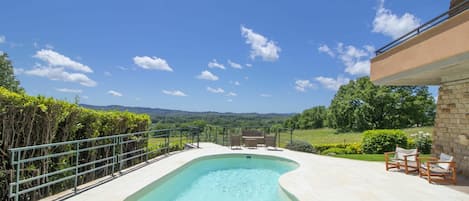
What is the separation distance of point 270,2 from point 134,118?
11955mm

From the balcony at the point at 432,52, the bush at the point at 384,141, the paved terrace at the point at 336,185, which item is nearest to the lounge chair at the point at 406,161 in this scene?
the paved terrace at the point at 336,185

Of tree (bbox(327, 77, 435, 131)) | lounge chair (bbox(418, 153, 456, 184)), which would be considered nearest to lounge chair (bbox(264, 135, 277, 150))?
lounge chair (bbox(418, 153, 456, 184))

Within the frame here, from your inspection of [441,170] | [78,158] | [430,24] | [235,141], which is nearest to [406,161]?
[441,170]

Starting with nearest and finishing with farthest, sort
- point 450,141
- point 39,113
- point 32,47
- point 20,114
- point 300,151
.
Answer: point 20,114, point 39,113, point 450,141, point 300,151, point 32,47

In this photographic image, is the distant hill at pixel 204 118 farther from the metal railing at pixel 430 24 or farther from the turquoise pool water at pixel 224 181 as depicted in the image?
the metal railing at pixel 430 24

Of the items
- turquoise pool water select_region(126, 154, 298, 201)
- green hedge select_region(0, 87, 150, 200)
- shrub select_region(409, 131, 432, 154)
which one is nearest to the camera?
→ green hedge select_region(0, 87, 150, 200)

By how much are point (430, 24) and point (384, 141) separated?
8241 mm

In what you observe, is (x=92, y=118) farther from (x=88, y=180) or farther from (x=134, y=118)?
(x=134, y=118)

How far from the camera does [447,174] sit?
740 cm

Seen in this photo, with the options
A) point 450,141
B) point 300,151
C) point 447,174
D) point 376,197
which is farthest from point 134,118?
point 450,141

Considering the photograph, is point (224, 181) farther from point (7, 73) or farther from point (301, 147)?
point (7, 73)

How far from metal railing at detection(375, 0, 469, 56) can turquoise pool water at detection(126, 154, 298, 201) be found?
4739mm

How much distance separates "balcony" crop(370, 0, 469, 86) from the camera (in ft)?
18.8

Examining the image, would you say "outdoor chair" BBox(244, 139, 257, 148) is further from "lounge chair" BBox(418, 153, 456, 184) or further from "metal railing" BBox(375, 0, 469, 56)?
"lounge chair" BBox(418, 153, 456, 184)
